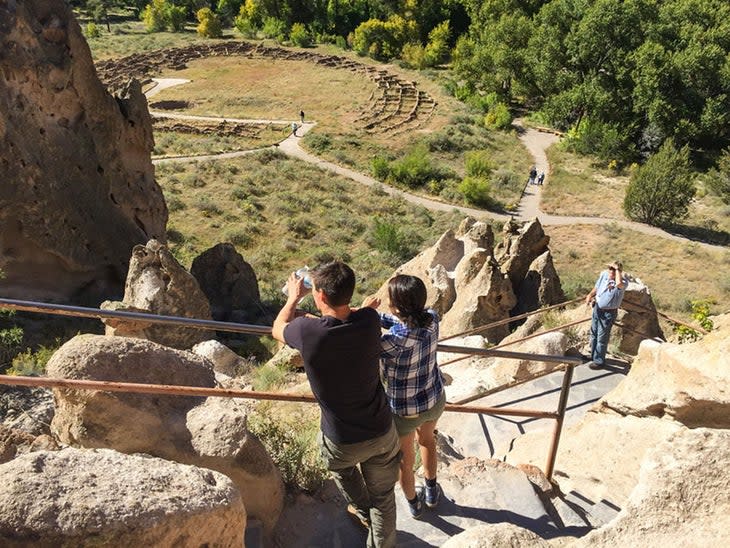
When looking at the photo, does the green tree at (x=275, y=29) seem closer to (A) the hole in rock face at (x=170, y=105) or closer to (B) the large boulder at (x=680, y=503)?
(A) the hole in rock face at (x=170, y=105)

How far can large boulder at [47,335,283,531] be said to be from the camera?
12.6 feet

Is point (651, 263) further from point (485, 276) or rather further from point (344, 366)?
point (344, 366)

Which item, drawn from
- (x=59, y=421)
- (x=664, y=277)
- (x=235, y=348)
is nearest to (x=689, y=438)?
(x=59, y=421)

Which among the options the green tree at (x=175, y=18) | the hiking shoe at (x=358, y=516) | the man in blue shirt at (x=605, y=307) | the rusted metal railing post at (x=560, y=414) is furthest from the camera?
the green tree at (x=175, y=18)

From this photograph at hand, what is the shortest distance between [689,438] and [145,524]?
8.25ft

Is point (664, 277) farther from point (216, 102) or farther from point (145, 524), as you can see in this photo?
point (216, 102)

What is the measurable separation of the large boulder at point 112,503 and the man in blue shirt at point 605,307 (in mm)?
6276

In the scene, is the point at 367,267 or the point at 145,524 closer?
the point at 145,524

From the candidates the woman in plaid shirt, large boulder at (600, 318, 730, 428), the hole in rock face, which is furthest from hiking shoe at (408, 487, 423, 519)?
the hole in rock face

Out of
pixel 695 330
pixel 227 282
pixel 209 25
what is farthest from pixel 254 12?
pixel 695 330

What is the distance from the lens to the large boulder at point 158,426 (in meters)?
3.83

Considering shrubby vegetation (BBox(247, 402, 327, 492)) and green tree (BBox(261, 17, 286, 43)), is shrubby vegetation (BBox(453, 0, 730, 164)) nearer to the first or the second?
green tree (BBox(261, 17, 286, 43))

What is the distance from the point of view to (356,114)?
44562mm

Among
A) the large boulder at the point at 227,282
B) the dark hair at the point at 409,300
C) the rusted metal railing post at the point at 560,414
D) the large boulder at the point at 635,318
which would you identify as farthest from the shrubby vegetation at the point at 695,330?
the large boulder at the point at 227,282
